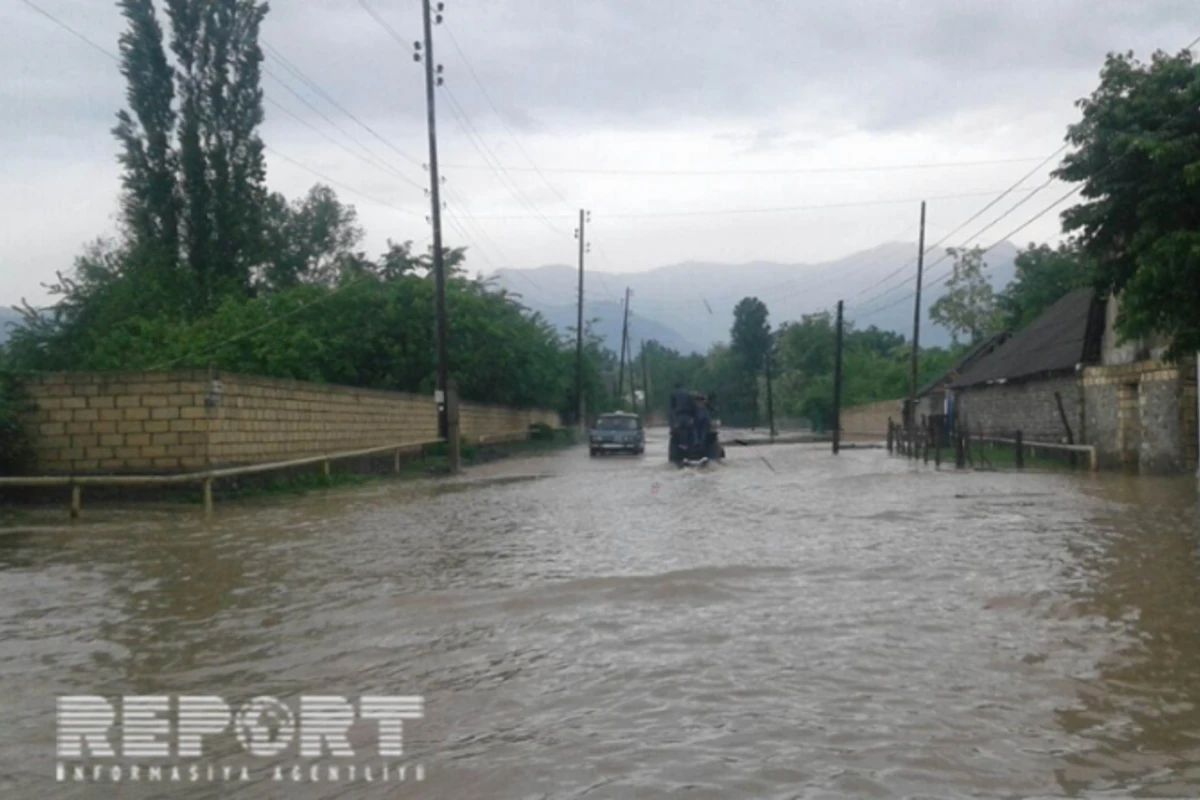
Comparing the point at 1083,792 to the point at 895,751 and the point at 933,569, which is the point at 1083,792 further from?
the point at 933,569

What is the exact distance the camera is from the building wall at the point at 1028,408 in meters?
29.0

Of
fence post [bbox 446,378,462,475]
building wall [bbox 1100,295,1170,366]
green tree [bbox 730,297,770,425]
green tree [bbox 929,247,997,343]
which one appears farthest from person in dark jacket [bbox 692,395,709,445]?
green tree [bbox 730,297,770,425]

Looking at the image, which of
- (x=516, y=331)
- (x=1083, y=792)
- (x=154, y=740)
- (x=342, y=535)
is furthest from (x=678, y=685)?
(x=516, y=331)

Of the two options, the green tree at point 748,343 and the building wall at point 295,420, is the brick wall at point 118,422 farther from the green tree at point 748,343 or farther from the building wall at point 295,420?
the green tree at point 748,343

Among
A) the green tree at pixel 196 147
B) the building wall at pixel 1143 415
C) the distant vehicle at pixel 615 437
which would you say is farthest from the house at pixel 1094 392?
the green tree at pixel 196 147

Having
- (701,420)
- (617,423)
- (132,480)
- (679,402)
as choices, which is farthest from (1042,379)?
(132,480)

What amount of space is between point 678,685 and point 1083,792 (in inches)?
87.0

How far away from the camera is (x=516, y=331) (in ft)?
131

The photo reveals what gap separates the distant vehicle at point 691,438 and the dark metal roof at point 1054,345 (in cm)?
905

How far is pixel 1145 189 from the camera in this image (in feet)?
60.0

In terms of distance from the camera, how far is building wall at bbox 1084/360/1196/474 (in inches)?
879

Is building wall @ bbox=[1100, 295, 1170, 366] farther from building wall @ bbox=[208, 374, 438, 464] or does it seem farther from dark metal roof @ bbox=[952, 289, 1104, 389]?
building wall @ bbox=[208, 374, 438, 464]

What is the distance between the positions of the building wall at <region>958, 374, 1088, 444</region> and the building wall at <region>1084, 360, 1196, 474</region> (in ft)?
4.05

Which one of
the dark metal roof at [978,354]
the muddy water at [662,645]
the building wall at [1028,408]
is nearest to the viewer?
the muddy water at [662,645]
